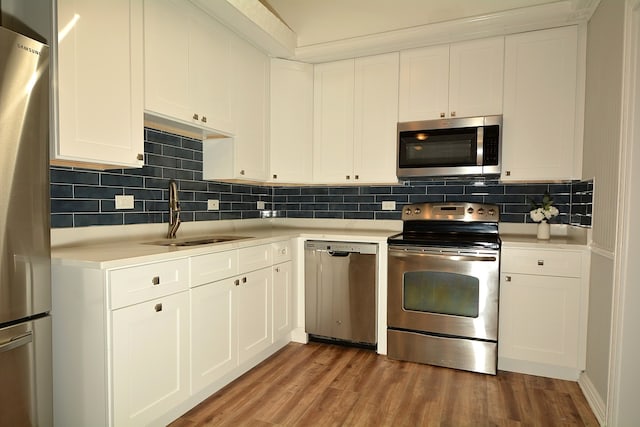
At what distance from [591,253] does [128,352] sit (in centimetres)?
274

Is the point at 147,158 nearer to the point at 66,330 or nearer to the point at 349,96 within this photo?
the point at 66,330

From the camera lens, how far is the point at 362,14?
9.84 feet

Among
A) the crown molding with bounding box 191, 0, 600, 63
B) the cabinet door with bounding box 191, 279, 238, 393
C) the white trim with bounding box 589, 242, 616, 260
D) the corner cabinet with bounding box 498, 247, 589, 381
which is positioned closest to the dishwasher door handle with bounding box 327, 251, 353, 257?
the cabinet door with bounding box 191, 279, 238, 393

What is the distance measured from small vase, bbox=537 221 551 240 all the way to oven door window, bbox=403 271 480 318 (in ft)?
2.14

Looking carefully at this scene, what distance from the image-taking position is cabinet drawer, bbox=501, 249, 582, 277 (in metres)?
2.41

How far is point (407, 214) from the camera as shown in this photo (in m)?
3.28

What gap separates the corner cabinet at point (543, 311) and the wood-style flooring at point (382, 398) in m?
0.12

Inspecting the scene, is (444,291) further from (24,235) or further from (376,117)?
(24,235)

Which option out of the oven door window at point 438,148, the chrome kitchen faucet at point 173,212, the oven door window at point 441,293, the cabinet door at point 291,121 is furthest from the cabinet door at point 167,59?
the oven door window at point 441,293

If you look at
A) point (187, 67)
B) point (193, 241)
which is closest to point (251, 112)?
point (187, 67)

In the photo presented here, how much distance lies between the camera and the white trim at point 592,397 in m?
1.98

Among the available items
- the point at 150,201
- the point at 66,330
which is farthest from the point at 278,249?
the point at 66,330

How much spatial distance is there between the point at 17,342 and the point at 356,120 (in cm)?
272

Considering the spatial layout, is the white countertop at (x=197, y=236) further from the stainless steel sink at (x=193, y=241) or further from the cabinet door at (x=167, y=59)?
the cabinet door at (x=167, y=59)
